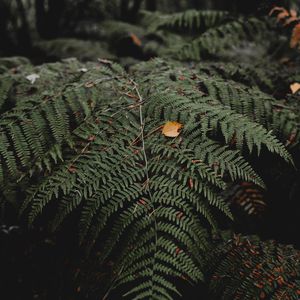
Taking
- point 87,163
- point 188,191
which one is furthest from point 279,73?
point 87,163

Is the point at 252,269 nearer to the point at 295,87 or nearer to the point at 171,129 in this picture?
the point at 171,129

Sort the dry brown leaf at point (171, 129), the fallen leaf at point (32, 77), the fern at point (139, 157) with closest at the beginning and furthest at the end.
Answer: the fern at point (139, 157)
the dry brown leaf at point (171, 129)
the fallen leaf at point (32, 77)

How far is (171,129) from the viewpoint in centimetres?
170

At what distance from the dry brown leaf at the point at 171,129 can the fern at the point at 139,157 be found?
0.09 feet

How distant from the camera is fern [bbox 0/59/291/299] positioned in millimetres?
1375

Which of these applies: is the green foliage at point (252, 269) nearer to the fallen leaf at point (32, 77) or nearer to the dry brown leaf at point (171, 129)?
the dry brown leaf at point (171, 129)

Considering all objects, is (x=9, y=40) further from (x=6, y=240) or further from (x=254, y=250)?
(x=254, y=250)

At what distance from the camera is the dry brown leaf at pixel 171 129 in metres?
1.69

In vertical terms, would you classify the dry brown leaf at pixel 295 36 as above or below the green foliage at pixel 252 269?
above

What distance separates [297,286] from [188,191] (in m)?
0.71

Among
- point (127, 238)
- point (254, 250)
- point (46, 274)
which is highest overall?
point (127, 238)

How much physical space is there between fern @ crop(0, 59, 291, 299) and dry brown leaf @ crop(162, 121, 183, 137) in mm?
27

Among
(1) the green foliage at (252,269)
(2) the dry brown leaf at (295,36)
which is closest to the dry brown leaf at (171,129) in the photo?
(1) the green foliage at (252,269)

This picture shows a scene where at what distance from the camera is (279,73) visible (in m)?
2.52
